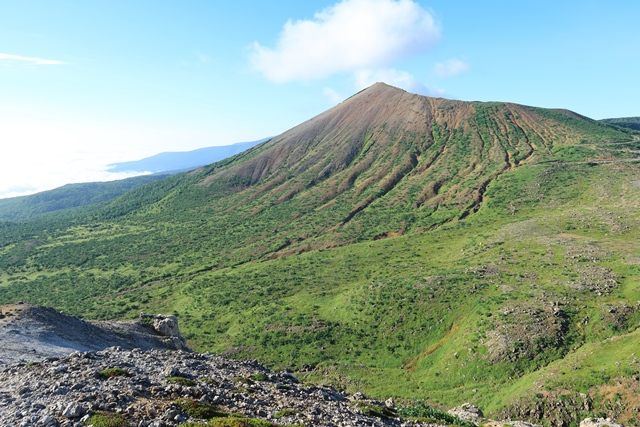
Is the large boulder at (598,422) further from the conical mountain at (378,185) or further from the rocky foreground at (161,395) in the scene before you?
the conical mountain at (378,185)

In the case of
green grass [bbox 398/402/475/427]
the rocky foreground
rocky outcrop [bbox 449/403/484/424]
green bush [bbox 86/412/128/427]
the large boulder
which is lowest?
rocky outcrop [bbox 449/403/484/424]

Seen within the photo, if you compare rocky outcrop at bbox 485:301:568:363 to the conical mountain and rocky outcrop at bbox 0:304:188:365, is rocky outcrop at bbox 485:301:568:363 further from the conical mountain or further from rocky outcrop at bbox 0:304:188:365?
the conical mountain

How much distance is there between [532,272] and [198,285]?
64.8m

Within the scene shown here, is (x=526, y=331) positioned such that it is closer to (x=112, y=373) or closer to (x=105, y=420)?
(x=112, y=373)

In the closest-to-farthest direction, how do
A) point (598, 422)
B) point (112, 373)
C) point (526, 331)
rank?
point (112, 373) < point (598, 422) < point (526, 331)

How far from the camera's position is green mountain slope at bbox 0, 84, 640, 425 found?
4903cm

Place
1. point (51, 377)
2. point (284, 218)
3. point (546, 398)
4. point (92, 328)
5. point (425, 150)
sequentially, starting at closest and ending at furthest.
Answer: point (51, 377) < point (546, 398) < point (92, 328) < point (284, 218) < point (425, 150)

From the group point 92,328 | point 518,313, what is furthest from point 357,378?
point 92,328

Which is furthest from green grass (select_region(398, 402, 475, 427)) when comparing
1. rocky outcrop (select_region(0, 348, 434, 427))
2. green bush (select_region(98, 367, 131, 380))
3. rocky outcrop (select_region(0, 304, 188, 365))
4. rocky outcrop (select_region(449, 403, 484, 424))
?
rocky outcrop (select_region(0, 304, 188, 365))

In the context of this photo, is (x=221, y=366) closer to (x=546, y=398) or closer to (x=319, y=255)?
(x=546, y=398)

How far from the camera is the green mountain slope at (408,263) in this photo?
161 feet

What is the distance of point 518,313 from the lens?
5378 centimetres

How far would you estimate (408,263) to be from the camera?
281 feet

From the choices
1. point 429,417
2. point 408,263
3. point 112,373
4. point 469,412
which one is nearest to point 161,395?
point 112,373
